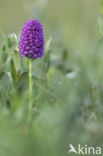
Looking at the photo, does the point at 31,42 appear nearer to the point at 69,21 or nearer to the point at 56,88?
the point at 56,88

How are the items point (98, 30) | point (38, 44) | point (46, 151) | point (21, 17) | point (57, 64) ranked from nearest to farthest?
point (46, 151) < point (38, 44) < point (98, 30) < point (57, 64) < point (21, 17)

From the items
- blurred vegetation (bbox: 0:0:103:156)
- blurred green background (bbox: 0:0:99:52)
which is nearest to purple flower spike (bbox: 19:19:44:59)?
blurred vegetation (bbox: 0:0:103:156)

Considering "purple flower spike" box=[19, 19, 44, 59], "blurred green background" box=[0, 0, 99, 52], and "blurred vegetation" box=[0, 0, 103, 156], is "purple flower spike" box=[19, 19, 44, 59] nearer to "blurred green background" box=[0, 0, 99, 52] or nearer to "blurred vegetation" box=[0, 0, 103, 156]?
"blurred vegetation" box=[0, 0, 103, 156]

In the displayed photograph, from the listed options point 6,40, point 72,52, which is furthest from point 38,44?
point 72,52

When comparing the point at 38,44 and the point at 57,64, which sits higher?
the point at 57,64

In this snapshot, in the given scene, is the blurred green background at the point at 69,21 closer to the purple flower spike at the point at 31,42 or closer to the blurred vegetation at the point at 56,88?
the blurred vegetation at the point at 56,88

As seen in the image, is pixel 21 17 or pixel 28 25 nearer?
pixel 28 25

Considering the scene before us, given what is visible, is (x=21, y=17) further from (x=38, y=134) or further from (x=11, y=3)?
(x=38, y=134)

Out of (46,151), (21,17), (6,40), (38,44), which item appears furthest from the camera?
(21,17)
